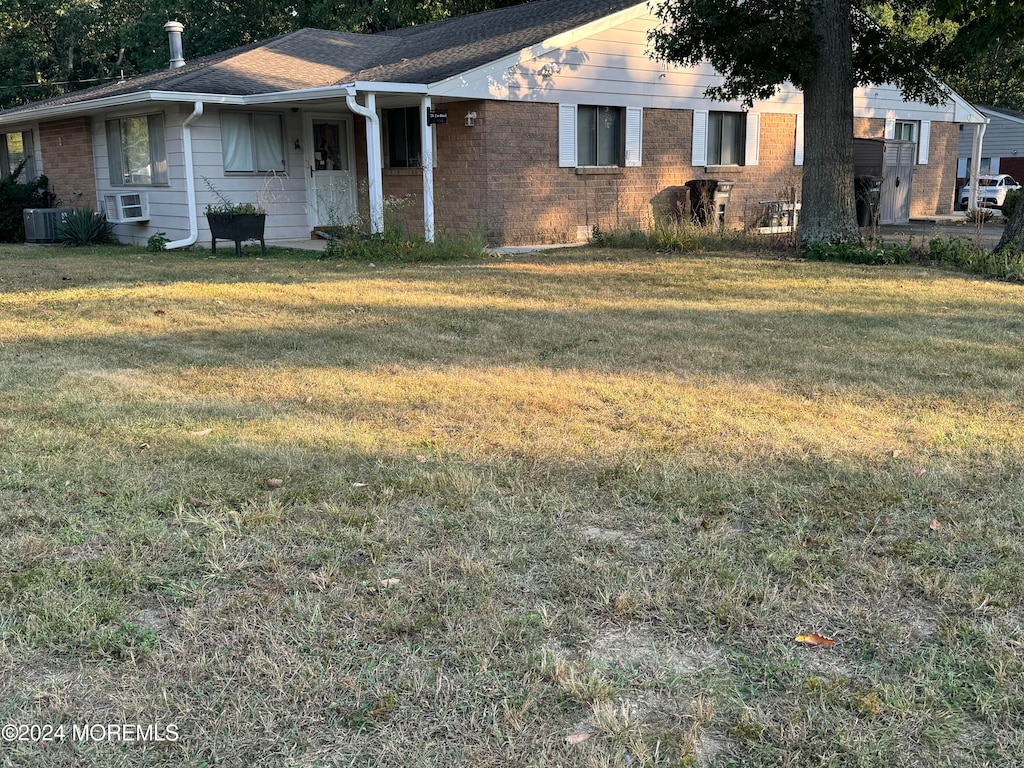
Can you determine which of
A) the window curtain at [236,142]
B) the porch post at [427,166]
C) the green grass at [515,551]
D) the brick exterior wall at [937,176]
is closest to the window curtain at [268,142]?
the window curtain at [236,142]

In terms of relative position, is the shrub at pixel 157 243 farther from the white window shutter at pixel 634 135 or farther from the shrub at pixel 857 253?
the shrub at pixel 857 253

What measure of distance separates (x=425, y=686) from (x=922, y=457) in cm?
279

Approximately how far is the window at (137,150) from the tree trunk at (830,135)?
10.6 m

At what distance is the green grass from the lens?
2209 millimetres

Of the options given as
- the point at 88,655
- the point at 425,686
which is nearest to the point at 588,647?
the point at 425,686

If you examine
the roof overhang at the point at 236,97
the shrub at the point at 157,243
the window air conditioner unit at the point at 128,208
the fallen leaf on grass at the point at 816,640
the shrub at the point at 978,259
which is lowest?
the fallen leaf on grass at the point at 816,640

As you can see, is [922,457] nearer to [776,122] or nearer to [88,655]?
[88,655]

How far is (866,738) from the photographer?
2125mm

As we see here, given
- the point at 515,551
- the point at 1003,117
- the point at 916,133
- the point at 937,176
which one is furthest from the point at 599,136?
the point at 1003,117

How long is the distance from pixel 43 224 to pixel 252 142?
4362mm

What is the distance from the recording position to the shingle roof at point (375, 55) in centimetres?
1448

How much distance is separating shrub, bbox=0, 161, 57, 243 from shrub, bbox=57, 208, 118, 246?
1779 mm

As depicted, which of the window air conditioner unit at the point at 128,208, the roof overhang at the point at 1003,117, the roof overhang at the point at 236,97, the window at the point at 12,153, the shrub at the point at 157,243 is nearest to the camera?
the roof overhang at the point at 236,97

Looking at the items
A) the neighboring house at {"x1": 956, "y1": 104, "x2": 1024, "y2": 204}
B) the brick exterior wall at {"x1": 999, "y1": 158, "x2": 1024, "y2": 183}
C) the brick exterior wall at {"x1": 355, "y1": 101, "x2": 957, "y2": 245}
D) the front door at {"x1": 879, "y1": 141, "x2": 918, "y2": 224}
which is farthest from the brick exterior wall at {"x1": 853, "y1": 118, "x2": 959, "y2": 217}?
the brick exterior wall at {"x1": 999, "y1": 158, "x2": 1024, "y2": 183}
